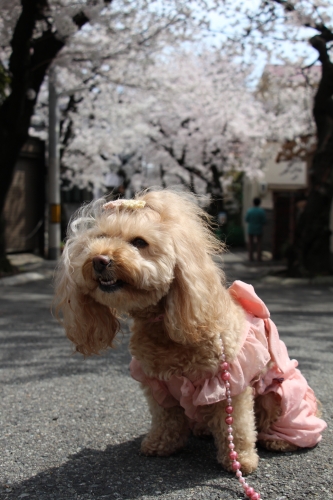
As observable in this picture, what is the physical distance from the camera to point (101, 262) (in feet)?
6.66

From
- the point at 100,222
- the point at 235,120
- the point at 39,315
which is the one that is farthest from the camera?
the point at 235,120

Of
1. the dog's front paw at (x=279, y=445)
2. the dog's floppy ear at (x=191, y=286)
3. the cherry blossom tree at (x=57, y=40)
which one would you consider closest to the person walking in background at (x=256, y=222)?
the cherry blossom tree at (x=57, y=40)

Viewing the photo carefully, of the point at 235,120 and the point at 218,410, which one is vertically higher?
the point at 235,120

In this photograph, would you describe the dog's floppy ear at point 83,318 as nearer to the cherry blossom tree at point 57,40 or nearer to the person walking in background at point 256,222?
the cherry blossom tree at point 57,40

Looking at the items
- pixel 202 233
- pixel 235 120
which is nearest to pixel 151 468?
pixel 202 233

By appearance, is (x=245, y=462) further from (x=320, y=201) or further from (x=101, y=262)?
(x=320, y=201)

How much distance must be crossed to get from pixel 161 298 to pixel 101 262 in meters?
Result: 0.35

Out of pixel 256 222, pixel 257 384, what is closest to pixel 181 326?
pixel 257 384

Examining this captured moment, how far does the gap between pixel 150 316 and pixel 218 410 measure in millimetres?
519

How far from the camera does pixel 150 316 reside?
2336 millimetres

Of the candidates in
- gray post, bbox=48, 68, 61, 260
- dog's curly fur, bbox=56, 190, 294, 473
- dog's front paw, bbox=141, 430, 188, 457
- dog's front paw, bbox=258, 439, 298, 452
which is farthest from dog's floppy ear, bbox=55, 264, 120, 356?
gray post, bbox=48, 68, 61, 260

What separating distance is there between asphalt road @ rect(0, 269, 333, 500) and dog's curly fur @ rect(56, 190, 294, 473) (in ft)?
0.44

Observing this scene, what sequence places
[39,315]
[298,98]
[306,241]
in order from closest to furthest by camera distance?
1. [39,315]
2. [306,241]
3. [298,98]

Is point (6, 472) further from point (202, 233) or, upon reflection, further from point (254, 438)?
point (202, 233)
